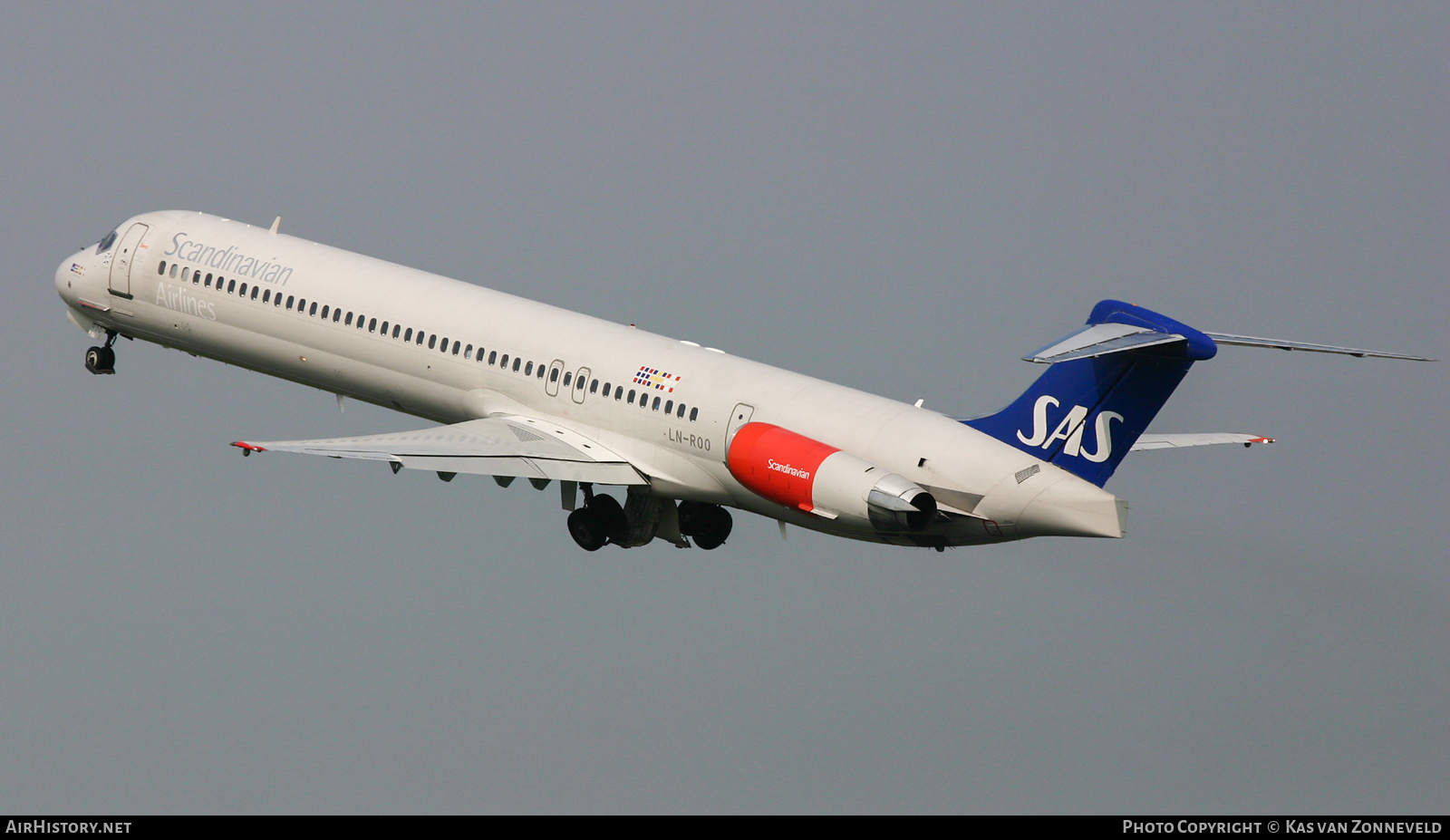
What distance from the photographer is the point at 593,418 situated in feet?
128

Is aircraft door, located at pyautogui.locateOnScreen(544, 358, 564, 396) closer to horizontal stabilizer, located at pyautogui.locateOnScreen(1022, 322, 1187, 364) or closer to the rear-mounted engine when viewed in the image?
the rear-mounted engine

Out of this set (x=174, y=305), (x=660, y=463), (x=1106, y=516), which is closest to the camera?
(x=1106, y=516)

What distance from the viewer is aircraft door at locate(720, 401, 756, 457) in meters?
37.1

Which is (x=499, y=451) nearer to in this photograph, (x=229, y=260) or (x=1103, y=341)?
(x=229, y=260)

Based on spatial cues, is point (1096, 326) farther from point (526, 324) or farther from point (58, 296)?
point (58, 296)

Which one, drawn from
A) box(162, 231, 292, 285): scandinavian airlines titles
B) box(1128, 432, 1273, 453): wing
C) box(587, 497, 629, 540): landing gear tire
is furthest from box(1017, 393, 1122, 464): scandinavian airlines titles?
box(162, 231, 292, 285): scandinavian airlines titles

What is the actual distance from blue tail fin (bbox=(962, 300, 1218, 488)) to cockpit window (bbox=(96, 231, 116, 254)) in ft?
60.3

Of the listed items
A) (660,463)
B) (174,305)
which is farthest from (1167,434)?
(174,305)

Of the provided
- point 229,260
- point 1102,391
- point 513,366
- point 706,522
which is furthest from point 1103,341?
point 229,260

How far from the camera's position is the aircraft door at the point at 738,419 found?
122 ft

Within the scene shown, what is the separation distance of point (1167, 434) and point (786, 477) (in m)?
6.98

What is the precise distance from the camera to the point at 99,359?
4572 cm

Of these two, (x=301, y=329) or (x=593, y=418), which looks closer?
(x=593, y=418)

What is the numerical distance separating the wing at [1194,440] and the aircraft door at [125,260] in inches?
755
